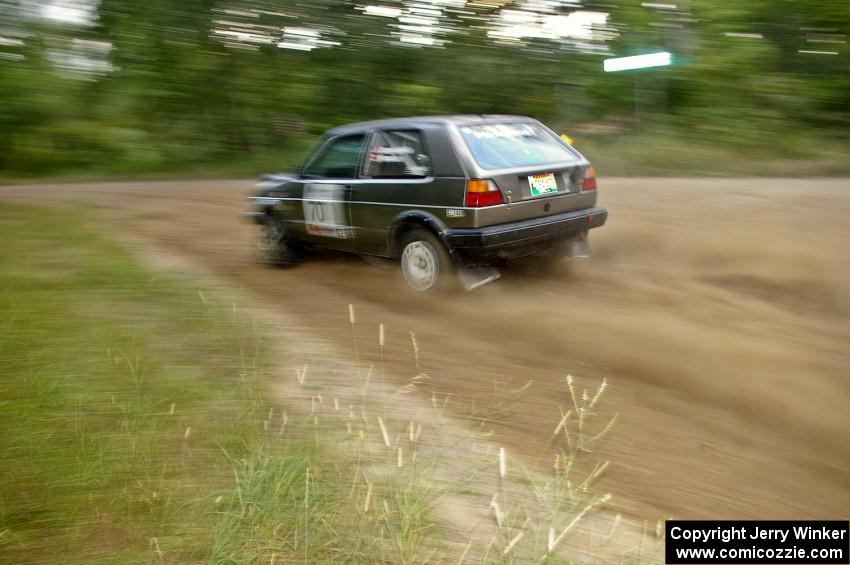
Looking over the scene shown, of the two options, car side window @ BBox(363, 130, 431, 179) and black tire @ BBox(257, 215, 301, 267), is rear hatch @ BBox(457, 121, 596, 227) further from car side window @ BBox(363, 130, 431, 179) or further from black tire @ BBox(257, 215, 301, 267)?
black tire @ BBox(257, 215, 301, 267)

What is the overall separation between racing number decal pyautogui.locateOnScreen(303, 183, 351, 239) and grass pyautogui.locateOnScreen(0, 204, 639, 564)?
91.7 inches

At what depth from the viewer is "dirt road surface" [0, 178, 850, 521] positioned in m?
3.80

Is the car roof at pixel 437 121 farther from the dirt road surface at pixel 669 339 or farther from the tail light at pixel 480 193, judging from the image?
the dirt road surface at pixel 669 339

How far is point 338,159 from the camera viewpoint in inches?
307

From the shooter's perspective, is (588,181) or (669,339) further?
(588,181)

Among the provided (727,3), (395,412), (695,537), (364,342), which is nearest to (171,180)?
(727,3)

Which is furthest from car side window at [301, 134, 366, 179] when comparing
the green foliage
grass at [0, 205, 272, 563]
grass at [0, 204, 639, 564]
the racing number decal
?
the green foliage

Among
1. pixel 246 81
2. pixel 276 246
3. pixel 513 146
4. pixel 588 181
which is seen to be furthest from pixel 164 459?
pixel 246 81

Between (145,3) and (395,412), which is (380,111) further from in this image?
(395,412)

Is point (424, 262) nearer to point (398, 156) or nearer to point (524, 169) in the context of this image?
point (398, 156)

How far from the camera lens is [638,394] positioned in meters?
4.66

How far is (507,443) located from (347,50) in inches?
776

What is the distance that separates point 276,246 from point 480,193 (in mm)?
3097

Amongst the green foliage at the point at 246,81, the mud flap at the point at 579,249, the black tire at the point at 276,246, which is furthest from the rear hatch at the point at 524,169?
the green foliage at the point at 246,81
